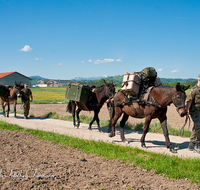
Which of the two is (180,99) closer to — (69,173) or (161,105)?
(161,105)

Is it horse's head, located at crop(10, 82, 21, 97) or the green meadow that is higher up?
horse's head, located at crop(10, 82, 21, 97)

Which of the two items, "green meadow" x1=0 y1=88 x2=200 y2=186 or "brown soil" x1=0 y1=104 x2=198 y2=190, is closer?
"brown soil" x1=0 y1=104 x2=198 y2=190

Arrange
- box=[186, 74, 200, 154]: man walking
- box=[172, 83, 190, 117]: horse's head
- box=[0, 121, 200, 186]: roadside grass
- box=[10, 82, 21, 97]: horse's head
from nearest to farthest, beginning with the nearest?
1. box=[0, 121, 200, 186]: roadside grass
2. box=[172, 83, 190, 117]: horse's head
3. box=[186, 74, 200, 154]: man walking
4. box=[10, 82, 21, 97]: horse's head

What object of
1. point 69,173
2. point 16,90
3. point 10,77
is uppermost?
point 10,77

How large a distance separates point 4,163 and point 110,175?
270 cm

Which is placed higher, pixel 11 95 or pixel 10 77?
pixel 10 77

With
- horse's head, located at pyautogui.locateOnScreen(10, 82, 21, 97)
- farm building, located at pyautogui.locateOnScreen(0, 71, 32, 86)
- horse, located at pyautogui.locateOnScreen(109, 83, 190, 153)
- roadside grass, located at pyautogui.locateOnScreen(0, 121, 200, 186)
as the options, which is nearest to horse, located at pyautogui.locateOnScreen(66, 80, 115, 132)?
horse, located at pyautogui.locateOnScreen(109, 83, 190, 153)

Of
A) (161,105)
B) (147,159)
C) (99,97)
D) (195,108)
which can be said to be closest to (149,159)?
(147,159)

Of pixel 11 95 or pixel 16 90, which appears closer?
pixel 16 90

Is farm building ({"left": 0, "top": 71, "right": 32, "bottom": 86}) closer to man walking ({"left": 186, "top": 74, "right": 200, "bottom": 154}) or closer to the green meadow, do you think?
the green meadow

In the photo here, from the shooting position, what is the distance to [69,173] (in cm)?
469

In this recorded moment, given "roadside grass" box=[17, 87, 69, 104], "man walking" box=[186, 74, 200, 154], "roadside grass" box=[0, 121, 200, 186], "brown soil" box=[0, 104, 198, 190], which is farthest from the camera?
"roadside grass" box=[17, 87, 69, 104]

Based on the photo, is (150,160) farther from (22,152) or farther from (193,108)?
(22,152)

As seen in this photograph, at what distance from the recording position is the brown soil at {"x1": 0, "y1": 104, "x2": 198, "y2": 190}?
4141 millimetres
